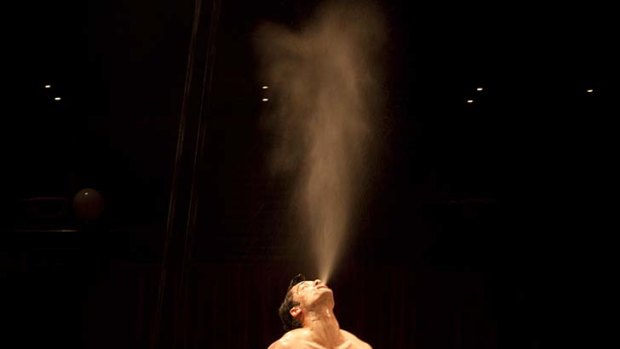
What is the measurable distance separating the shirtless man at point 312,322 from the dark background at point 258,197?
2.29 meters

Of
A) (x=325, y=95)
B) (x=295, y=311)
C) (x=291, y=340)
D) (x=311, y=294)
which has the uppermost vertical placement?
(x=325, y=95)

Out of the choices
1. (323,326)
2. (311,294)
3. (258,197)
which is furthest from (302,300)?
(258,197)

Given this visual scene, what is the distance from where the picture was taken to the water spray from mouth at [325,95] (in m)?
6.19

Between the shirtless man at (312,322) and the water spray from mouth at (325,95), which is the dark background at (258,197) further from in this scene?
the shirtless man at (312,322)

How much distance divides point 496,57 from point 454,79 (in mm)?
447

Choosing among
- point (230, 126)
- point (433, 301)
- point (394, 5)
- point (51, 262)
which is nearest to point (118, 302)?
point (51, 262)

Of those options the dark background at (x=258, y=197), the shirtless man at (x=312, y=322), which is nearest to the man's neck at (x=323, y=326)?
the shirtless man at (x=312, y=322)

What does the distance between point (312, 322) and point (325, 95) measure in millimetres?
3334

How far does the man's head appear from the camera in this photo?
326 cm

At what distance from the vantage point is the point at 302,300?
3.31 meters

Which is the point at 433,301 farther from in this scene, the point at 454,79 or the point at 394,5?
the point at 394,5

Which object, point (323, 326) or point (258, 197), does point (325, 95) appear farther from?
point (323, 326)

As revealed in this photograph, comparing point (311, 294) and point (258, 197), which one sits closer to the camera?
point (311, 294)

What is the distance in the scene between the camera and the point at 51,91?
6.68 meters
